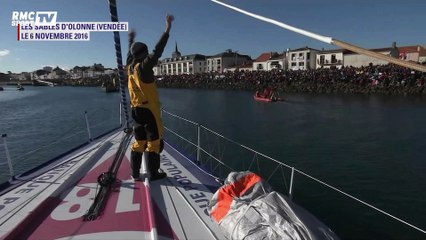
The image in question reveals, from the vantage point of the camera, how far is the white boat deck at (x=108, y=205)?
386cm

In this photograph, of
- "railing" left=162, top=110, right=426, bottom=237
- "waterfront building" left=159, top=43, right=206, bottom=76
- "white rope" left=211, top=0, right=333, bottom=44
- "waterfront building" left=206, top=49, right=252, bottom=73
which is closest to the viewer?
"white rope" left=211, top=0, right=333, bottom=44

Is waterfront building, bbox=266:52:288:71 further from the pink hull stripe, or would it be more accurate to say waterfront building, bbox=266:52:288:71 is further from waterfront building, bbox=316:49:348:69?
the pink hull stripe

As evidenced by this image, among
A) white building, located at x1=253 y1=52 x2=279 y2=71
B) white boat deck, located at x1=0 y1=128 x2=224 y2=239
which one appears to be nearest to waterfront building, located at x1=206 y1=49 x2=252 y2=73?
white building, located at x1=253 y1=52 x2=279 y2=71

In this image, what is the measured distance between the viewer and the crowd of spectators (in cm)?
4488

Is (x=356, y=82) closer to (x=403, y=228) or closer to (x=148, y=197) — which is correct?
(x=403, y=228)

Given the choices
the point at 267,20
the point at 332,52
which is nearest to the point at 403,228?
the point at 267,20

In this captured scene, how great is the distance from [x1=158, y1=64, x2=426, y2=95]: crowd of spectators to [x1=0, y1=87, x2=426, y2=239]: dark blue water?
12.5 meters

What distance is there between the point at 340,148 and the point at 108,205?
14603mm

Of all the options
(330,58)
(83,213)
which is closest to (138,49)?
(83,213)

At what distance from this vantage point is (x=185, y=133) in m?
20.9

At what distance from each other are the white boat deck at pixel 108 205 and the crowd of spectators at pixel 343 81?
4682 cm

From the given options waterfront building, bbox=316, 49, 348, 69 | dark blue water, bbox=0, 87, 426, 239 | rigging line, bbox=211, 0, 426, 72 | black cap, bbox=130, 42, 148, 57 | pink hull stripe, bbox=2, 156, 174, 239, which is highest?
waterfront building, bbox=316, 49, 348, 69

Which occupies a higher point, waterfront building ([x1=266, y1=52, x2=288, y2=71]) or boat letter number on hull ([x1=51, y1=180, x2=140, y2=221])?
waterfront building ([x1=266, y1=52, x2=288, y2=71])

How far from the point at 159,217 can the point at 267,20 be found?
282cm
